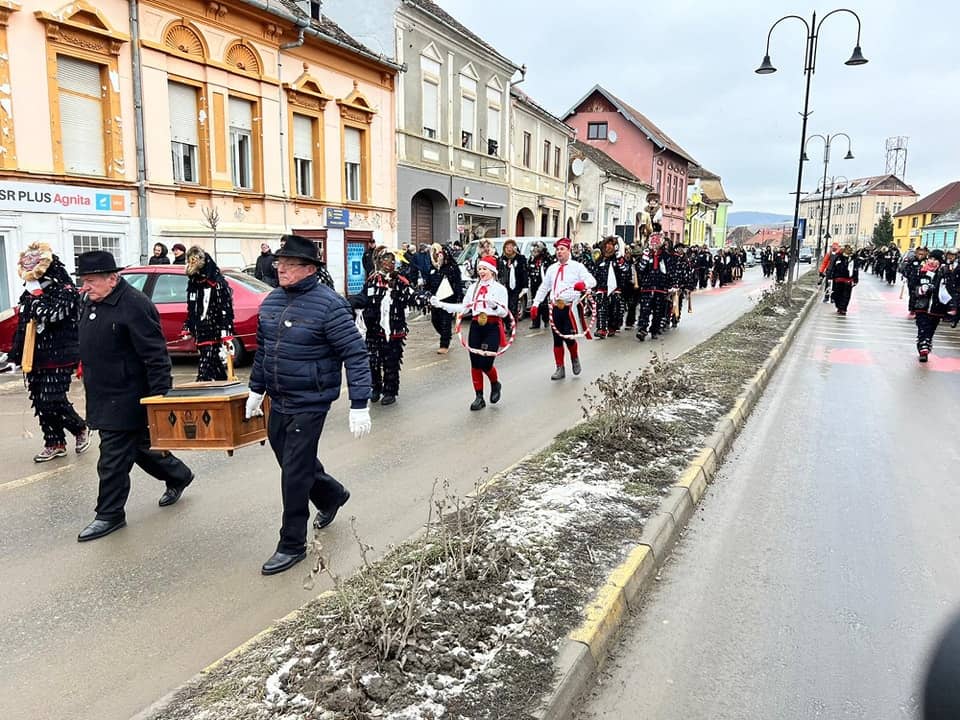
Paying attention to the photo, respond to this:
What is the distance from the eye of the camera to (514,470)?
18.8 feet

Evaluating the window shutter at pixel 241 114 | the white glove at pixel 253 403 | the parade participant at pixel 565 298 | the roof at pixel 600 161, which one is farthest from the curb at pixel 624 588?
the roof at pixel 600 161

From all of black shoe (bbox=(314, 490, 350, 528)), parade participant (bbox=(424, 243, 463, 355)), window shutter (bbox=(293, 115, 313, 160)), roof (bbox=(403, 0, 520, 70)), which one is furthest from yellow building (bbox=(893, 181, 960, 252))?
black shoe (bbox=(314, 490, 350, 528))

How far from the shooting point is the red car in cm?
1095

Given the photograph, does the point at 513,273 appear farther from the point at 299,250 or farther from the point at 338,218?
the point at 299,250

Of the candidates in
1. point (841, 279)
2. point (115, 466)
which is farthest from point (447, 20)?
point (115, 466)

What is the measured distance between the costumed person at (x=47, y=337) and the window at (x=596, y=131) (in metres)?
52.8

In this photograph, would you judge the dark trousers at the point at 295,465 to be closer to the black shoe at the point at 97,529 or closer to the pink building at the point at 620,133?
the black shoe at the point at 97,529

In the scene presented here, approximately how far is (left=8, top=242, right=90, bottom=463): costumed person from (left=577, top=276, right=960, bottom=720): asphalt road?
5302 millimetres

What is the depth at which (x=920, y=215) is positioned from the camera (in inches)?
3775

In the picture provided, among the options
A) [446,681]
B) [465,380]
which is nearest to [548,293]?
[465,380]

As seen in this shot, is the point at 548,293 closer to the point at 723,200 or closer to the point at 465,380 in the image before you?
the point at 465,380

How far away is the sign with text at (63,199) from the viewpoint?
41.9 ft

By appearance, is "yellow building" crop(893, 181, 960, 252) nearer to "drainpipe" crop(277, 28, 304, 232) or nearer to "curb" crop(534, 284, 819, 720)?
"drainpipe" crop(277, 28, 304, 232)

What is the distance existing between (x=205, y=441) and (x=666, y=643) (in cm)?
305
